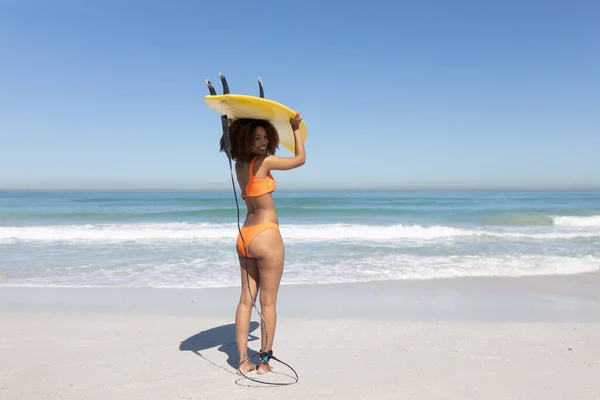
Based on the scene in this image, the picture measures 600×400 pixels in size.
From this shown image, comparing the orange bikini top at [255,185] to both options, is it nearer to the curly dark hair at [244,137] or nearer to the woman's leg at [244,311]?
the curly dark hair at [244,137]

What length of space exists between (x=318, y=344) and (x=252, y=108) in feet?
7.45

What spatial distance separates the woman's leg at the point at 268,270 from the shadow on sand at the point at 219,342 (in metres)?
0.48

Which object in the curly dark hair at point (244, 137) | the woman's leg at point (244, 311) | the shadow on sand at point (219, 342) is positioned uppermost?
the curly dark hair at point (244, 137)

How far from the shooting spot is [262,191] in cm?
332

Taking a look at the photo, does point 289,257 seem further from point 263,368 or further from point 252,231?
point 252,231

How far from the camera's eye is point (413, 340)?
4.31 metres

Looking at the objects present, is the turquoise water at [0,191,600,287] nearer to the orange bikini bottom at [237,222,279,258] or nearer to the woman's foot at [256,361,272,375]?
the woman's foot at [256,361,272,375]

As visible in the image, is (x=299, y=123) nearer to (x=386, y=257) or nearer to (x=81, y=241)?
(x=386, y=257)

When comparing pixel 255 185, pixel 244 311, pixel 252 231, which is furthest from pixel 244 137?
pixel 244 311

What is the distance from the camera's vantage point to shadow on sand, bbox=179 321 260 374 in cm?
398

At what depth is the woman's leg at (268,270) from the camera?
10.9ft

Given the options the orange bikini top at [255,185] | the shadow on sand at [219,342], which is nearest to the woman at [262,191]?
the orange bikini top at [255,185]

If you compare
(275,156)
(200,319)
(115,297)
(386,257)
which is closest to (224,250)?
(386,257)

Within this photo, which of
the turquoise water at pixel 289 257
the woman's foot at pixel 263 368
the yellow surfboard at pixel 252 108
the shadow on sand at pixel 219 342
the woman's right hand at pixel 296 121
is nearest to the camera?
the yellow surfboard at pixel 252 108
